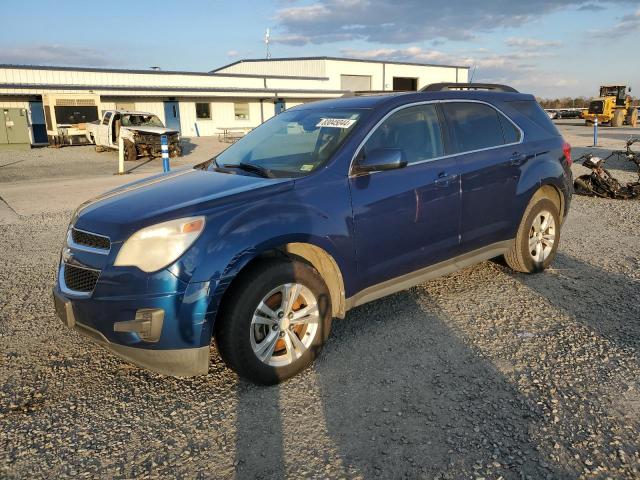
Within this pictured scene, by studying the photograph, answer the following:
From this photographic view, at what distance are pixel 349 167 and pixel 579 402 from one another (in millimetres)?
2064

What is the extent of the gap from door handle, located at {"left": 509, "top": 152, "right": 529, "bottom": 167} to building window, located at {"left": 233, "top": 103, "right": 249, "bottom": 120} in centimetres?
3336

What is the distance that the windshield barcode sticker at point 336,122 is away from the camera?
12.6 ft

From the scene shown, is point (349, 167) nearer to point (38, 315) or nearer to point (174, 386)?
point (174, 386)

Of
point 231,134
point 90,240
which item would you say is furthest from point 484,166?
point 231,134

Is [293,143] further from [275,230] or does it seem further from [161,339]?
[161,339]

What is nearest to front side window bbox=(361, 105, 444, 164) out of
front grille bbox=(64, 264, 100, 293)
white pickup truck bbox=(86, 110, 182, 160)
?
front grille bbox=(64, 264, 100, 293)

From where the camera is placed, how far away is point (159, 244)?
9.55ft

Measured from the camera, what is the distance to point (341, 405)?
120 inches

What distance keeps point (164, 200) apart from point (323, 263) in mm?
1141

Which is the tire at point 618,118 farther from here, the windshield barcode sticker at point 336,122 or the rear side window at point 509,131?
the windshield barcode sticker at point 336,122

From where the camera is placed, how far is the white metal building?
89.5ft

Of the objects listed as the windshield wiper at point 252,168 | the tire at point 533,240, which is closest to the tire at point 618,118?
the tire at point 533,240

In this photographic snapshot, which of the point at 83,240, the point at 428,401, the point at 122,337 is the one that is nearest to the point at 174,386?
the point at 122,337

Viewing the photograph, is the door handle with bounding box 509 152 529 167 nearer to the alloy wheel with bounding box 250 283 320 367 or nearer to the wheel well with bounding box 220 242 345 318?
the wheel well with bounding box 220 242 345 318
